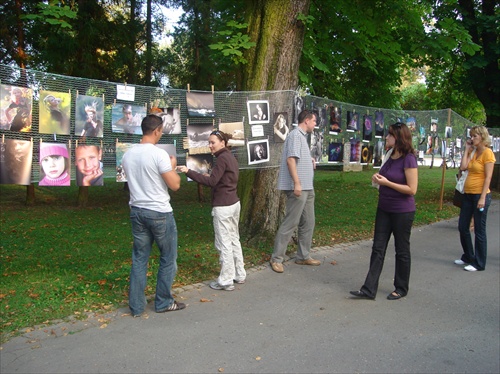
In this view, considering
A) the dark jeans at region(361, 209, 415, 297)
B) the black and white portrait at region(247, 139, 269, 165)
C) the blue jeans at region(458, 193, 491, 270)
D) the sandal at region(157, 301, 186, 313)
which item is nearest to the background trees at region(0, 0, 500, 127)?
the black and white portrait at region(247, 139, 269, 165)

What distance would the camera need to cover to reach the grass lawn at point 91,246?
4.75 meters

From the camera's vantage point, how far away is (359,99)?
21.8m

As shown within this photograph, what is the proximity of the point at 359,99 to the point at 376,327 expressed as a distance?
18814 millimetres

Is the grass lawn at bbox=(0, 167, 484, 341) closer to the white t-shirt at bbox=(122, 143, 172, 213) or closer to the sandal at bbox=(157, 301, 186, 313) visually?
the sandal at bbox=(157, 301, 186, 313)

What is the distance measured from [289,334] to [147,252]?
161 centimetres

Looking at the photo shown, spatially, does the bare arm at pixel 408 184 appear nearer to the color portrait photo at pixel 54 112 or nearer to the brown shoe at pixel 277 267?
the brown shoe at pixel 277 267

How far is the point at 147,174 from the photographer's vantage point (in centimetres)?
430

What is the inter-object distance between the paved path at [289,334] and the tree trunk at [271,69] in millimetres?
1395

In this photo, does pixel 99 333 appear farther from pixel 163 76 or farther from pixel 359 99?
pixel 359 99

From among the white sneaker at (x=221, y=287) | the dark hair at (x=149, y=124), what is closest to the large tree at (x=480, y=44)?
the white sneaker at (x=221, y=287)

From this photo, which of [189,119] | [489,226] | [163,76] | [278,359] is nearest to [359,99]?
[163,76]

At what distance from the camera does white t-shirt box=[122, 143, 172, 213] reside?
4.27 m

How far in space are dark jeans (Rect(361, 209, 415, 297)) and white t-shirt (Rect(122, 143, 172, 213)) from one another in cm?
244

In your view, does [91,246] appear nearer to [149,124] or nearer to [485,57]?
[149,124]
